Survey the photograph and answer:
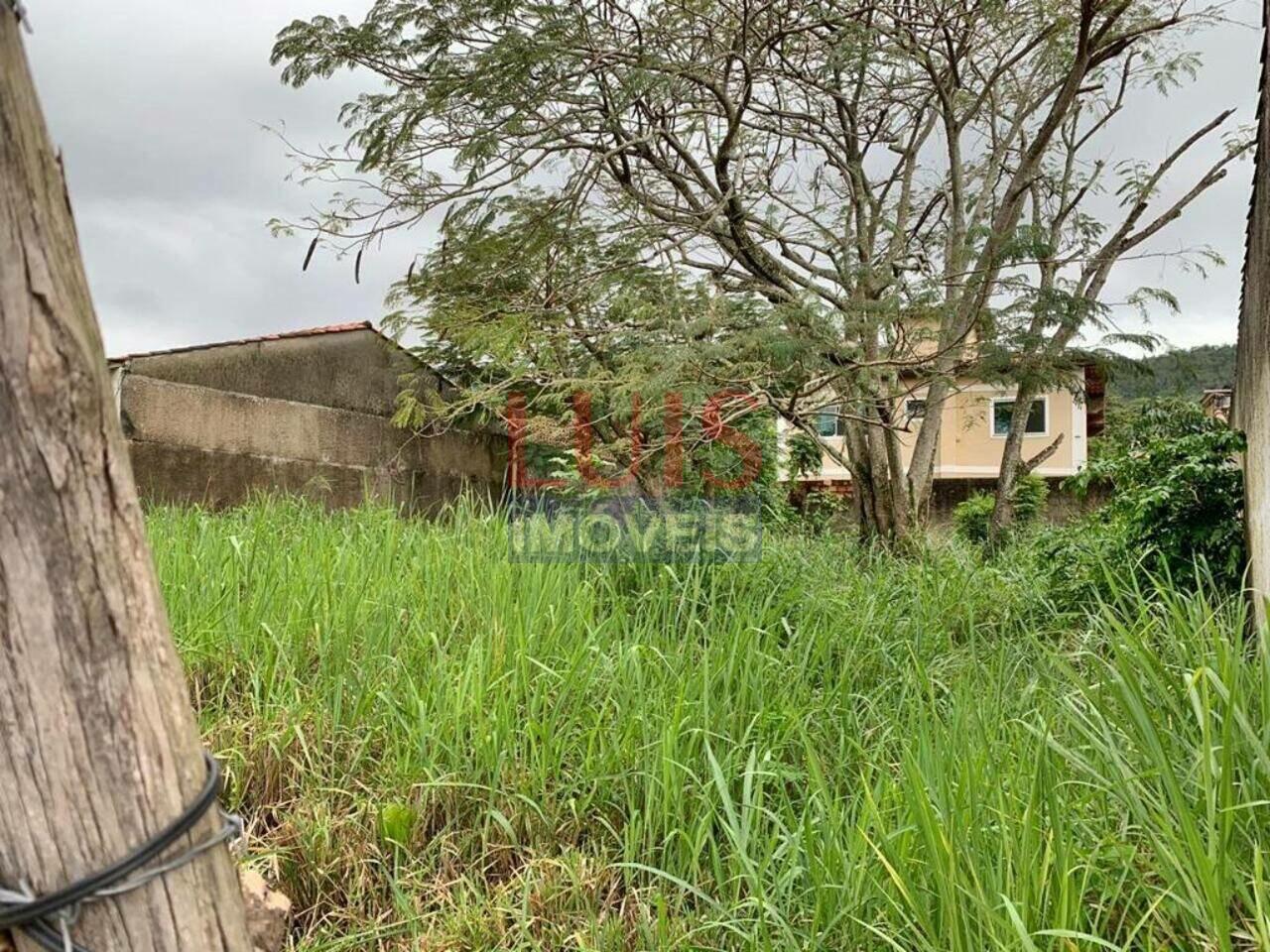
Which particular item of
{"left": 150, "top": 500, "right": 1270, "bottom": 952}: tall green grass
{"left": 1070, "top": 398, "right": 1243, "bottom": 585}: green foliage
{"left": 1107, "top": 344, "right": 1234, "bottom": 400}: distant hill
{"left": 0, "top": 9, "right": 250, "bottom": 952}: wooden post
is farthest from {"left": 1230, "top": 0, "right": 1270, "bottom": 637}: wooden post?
{"left": 0, "top": 9, "right": 250, "bottom": 952}: wooden post

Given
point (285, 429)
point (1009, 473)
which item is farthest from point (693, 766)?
point (1009, 473)

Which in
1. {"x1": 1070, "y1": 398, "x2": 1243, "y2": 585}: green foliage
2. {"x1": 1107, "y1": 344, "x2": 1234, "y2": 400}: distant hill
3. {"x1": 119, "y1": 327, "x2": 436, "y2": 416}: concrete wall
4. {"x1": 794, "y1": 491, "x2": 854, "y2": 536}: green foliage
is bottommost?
{"x1": 794, "y1": 491, "x2": 854, "y2": 536}: green foliage

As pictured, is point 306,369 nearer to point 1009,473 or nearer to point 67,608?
point 1009,473

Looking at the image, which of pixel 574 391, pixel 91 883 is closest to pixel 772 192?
pixel 574 391

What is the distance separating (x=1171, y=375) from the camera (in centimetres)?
564

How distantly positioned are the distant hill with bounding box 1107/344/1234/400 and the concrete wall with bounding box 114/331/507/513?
13.9 ft

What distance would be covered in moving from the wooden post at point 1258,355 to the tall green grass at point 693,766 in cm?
69

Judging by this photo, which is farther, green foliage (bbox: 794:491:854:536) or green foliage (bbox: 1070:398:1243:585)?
green foliage (bbox: 794:491:854:536)

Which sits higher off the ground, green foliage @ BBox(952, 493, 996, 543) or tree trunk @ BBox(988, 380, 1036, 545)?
tree trunk @ BBox(988, 380, 1036, 545)

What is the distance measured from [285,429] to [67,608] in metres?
5.90

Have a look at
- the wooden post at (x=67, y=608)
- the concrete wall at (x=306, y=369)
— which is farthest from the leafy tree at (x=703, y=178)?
the wooden post at (x=67, y=608)

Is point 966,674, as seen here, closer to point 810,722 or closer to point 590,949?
point 810,722

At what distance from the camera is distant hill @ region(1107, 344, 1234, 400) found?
5.28 meters

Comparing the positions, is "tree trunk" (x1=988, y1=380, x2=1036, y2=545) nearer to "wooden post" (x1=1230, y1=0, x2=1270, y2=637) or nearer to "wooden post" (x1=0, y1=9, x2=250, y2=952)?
"wooden post" (x1=1230, y1=0, x2=1270, y2=637)
